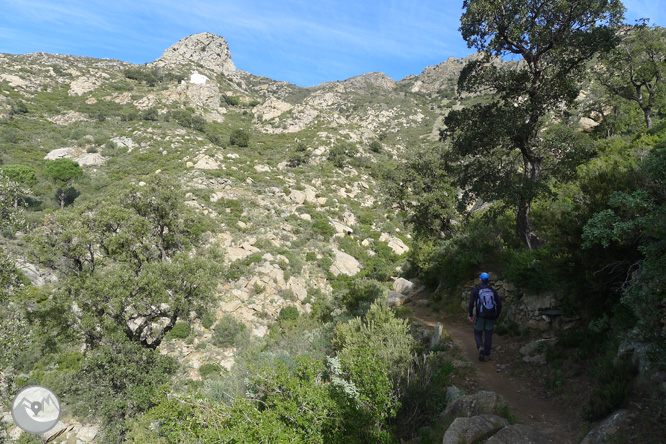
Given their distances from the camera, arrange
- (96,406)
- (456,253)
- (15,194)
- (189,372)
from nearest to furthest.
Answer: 1. (15,194)
2. (96,406)
3. (456,253)
4. (189,372)

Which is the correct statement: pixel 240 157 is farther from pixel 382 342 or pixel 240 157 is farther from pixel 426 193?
pixel 382 342

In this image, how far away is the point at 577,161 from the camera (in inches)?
362

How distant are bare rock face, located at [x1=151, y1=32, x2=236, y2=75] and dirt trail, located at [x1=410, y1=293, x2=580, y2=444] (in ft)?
396

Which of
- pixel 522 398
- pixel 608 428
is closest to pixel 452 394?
pixel 522 398

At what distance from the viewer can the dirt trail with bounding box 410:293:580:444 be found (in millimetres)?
4379

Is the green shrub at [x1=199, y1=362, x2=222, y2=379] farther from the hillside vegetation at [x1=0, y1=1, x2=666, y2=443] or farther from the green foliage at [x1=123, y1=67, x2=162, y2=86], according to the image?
the green foliage at [x1=123, y1=67, x2=162, y2=86]

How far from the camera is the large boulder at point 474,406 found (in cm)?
492

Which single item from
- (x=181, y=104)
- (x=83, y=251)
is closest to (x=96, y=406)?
(x=83, y=251)

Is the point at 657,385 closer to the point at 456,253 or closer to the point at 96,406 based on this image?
the point at 456,253

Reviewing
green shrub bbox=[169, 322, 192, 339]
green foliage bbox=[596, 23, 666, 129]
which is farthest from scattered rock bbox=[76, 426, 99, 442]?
green foliage bbox=[596, 23, 666, 129]

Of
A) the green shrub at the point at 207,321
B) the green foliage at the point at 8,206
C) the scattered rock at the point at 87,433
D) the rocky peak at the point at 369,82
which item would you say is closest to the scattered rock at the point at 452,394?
the green foliage at the point at 8,206

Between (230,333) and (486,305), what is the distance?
14.5 m

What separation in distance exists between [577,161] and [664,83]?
54.4 ft

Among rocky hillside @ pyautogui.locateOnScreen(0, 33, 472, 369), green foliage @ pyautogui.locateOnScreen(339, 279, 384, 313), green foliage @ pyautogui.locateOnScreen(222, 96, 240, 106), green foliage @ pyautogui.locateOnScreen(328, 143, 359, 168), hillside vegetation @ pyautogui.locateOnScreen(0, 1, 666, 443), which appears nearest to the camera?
hillside vegetation @ pyautogui.locateOnScreen(0, 1, 666, 443)
